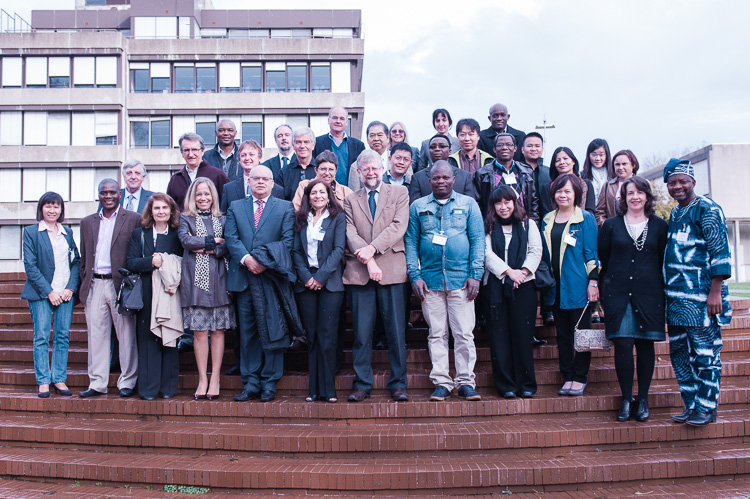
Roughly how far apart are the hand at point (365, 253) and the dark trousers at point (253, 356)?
1157 millimetres

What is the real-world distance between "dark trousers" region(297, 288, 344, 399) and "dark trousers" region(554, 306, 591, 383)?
2139 millimetres

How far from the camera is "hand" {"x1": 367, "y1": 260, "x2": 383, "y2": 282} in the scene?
5449mm

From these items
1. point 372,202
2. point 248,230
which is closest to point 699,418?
point 372,202

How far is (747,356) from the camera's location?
6.48m

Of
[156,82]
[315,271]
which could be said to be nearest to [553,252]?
[315,271]

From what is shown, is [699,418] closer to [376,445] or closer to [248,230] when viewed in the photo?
[376,445]

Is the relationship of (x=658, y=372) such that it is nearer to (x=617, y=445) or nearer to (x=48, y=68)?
(x=617, y=445)

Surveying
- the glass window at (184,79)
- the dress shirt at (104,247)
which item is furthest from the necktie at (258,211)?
the glass window at (184,79)

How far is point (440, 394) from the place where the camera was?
5391mm

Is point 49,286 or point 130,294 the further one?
point 49,286

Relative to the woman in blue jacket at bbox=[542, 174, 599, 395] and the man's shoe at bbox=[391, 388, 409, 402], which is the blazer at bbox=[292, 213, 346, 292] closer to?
the man's shoe at bbox=[391, 388, 409, 402]

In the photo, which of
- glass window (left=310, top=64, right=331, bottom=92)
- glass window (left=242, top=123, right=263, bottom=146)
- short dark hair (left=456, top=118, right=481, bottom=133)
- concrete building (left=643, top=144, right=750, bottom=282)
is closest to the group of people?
short dark hair (left=456, top=118, right=481, bottom=133)

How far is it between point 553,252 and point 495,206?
73 centimetres

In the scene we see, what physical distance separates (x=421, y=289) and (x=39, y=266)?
157 inches
